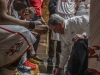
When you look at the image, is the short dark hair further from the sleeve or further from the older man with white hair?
the sleeve

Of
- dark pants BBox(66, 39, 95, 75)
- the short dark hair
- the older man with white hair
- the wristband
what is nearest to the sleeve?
the older man with white hair

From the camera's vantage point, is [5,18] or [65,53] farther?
[65,53]

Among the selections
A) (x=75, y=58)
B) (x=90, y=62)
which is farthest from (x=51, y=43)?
(x=90, y=62)

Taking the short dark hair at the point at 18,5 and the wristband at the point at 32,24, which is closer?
the wristband at the point at 32,24

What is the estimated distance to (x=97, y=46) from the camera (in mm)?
1185

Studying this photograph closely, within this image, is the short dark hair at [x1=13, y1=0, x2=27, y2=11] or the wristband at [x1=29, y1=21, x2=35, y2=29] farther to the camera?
the short dark hair at [x1=13, y1=0, x2=27, y2=11]

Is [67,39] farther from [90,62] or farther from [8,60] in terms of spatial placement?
[90,62]

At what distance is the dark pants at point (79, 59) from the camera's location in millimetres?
1927

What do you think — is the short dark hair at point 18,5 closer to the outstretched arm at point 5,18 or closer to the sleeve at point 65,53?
the sleeve at point 65,53

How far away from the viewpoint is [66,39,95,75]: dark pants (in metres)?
1.93

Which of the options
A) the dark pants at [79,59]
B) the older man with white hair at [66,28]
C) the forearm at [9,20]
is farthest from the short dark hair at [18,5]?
the dark pants at [79,59]

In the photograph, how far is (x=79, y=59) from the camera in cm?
196

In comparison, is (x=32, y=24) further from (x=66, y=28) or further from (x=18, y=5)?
(x=18, y=5)

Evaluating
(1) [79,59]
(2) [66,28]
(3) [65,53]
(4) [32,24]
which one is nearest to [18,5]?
(2) [66,28]
